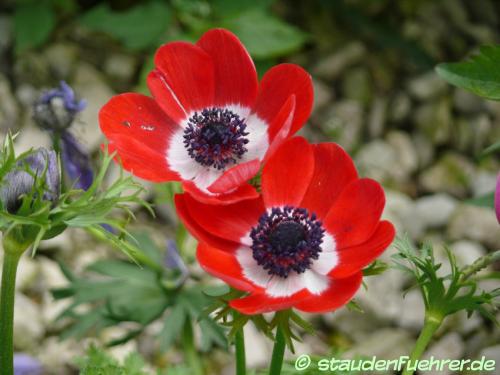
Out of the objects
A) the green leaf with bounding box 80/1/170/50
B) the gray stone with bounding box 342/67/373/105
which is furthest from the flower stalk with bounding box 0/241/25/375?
the gray stone with bounding box 342/67/373/105

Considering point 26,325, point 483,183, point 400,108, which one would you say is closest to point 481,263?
point 26,325

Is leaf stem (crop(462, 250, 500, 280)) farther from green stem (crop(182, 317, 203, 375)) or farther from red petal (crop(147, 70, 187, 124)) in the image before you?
green stem (crop(182, 317, 203, 375))

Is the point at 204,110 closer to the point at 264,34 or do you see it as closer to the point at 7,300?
the point at 7,300

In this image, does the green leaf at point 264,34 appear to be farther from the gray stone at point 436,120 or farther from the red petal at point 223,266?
the red petal at point 223,266

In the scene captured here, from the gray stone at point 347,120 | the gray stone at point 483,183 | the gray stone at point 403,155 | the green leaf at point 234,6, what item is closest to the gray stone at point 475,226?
the gray stone at point 483,183

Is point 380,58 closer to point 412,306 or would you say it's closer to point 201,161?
point 412,306

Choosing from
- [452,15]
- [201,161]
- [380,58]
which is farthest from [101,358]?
[452,15]
